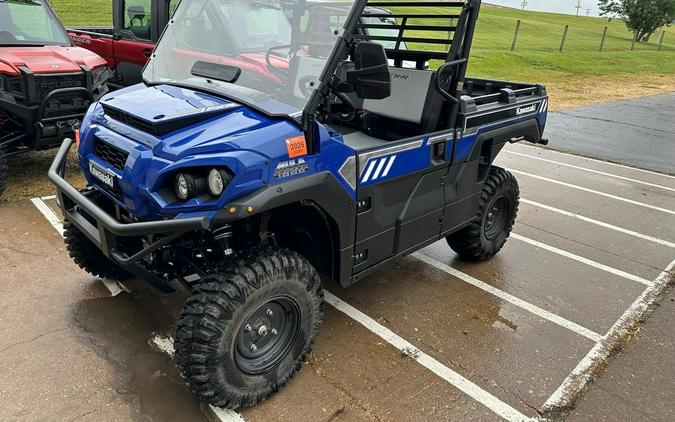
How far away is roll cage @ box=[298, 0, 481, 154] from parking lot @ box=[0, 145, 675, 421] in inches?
53.5

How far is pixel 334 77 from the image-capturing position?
2.73 m

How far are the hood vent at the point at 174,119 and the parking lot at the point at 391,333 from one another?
4.51 feet

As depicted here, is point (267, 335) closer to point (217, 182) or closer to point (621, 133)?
point (217, 182)

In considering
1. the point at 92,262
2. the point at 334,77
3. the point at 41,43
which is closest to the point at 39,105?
the point at 41,43

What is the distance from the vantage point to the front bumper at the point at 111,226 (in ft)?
7.57

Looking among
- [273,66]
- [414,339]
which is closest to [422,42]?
[273,66]

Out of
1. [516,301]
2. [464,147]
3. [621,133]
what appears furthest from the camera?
[621,133]

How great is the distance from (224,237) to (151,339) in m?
1.11

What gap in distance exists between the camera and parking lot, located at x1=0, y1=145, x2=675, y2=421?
278cm

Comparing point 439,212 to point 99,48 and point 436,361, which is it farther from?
point 99,48

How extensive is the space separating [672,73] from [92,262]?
27.4 m

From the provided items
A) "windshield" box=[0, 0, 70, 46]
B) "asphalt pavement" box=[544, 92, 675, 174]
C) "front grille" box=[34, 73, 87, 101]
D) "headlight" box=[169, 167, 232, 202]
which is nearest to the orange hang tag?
"headlight" box=[169, 167, 232, 202]

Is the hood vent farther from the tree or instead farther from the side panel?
the tree

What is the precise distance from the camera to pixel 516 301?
13.0 ft
